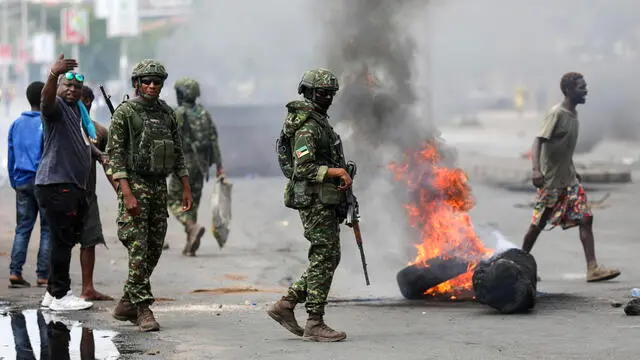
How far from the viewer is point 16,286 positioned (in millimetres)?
9664

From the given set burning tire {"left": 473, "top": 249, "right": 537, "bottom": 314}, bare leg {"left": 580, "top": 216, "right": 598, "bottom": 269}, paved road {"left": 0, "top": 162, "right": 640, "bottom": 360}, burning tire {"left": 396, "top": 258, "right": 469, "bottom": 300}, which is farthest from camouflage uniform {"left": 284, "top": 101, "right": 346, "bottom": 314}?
bare leg {"left": 580, "top": 216, "right": 598, "bottom": 269}

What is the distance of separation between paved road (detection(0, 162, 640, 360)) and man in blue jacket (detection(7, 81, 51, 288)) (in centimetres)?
27

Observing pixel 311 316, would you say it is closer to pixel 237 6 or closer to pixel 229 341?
pixel 229 341

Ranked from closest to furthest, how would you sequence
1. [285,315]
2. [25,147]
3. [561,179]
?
[285,315], [25,147], [561,179]

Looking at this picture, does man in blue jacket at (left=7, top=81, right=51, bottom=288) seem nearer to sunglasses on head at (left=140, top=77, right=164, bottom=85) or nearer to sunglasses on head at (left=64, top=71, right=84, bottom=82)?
sunglasses on head at (left=64, top=71, right=84, bottom=82)

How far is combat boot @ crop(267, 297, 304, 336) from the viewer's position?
7.21 meters

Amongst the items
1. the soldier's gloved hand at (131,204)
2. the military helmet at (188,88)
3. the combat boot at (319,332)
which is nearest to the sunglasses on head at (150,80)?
the soldier's gloved hand at (131,204)

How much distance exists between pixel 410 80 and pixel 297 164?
320 cm

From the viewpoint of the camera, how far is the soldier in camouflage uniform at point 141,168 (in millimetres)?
7445

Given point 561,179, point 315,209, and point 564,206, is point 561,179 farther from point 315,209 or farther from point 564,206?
point 315,209

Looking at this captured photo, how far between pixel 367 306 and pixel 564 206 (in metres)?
2.36

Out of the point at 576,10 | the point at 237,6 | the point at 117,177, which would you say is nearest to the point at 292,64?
the point at 237,6

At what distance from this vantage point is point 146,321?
749 cm

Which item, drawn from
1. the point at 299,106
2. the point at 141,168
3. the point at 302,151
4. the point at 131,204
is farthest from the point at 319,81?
the point at 131,204
